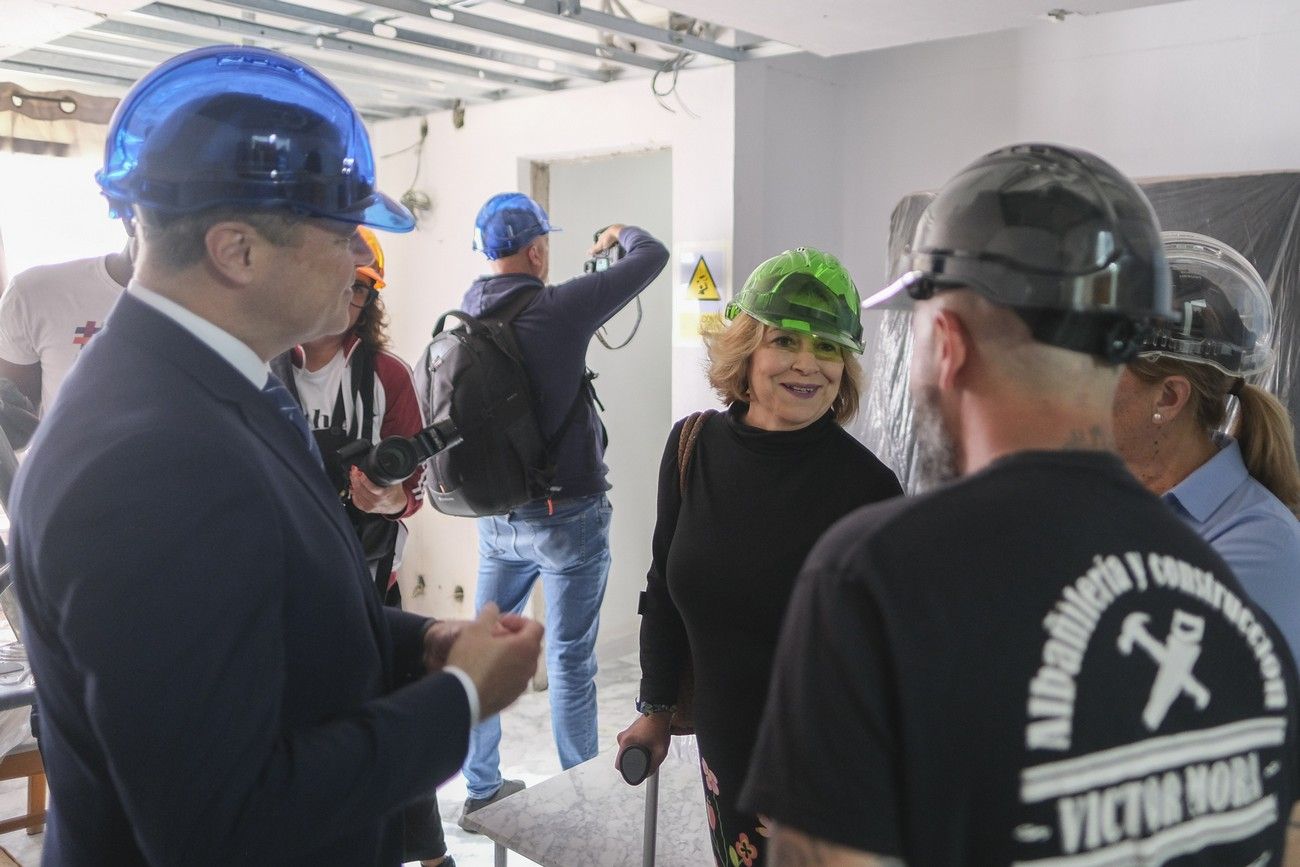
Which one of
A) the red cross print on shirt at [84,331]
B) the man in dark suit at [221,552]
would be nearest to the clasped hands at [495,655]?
the man in dark suit at [221,552]

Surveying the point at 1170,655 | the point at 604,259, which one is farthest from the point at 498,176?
the point at 1170,655

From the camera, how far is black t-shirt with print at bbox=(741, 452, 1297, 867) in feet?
2.39

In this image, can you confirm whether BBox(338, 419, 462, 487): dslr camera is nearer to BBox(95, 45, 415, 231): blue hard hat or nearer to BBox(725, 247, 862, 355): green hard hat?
BBox(725, 247, 862, 355): green hard hat

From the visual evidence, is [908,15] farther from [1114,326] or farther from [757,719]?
[1114,326]

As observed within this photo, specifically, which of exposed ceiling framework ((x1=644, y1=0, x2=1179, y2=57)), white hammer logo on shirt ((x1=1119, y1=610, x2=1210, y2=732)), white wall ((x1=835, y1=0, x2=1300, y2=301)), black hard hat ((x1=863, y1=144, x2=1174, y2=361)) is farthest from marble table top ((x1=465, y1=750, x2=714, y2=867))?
white wall ((x1=835, y1=0, x2=1300, y2=301))

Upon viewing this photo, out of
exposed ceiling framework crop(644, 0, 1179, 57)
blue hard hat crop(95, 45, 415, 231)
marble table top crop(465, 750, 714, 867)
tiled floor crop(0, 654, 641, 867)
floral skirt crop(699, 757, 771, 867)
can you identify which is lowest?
tiled floor crop(0, 654, 641, 867)

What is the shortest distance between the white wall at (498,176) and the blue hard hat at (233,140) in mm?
2736

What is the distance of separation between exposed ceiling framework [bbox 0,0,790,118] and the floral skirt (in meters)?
2.30

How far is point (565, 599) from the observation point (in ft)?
10.9

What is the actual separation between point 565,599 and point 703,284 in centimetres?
130

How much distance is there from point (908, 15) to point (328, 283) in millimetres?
2169

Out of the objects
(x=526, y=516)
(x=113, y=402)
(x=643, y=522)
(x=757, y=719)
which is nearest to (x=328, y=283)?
(x=113, y=402)

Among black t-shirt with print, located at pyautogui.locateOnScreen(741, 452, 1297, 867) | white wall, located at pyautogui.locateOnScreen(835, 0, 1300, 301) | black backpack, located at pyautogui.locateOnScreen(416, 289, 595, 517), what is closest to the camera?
black t-shirt with print, located at pyautogui.locateOnScreen(741, 452, 1297, 867)

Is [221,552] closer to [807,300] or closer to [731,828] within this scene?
[731,828]
